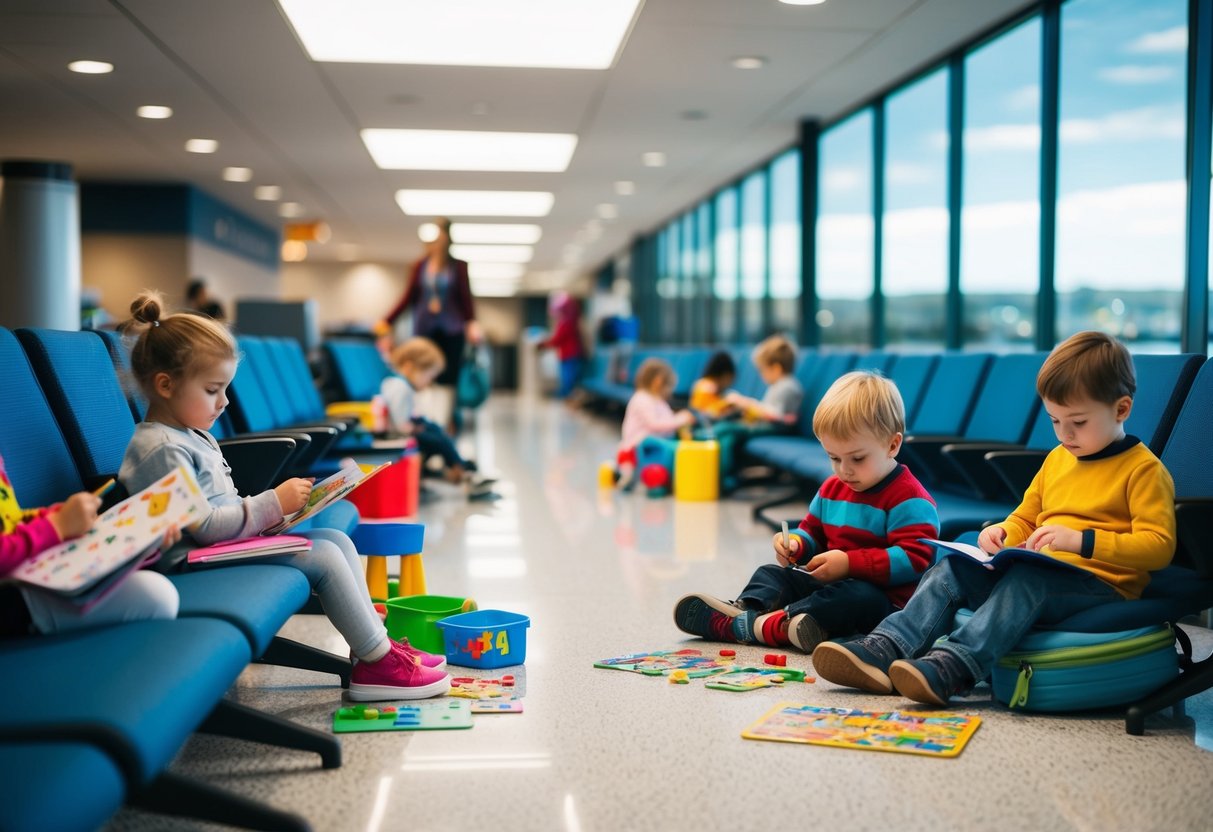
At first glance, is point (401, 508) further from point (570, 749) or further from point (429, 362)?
point (570, 749)

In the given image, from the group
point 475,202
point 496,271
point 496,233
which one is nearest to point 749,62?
point 475,202

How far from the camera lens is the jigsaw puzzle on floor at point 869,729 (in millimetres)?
2285

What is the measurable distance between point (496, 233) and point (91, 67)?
940 cm

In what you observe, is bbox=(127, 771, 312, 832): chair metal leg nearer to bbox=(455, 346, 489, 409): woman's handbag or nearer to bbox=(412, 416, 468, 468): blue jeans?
bbox=(412, 416, 468, 468): blue jeans

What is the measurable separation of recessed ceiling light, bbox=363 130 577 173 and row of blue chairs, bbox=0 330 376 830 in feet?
21.9

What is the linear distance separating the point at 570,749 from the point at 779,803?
1.57 feet

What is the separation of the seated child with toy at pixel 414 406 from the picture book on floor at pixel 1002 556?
12.7 feet

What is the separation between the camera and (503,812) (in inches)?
77.2

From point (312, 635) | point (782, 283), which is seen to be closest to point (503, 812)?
point (312, 635)

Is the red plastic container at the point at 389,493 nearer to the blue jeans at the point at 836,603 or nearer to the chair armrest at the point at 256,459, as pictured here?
the chair armrest at the point at 256,459

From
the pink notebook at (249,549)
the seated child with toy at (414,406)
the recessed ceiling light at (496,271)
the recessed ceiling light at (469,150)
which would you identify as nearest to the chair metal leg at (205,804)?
the pink notebook at (249,549)

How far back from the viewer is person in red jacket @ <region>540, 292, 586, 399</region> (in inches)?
604

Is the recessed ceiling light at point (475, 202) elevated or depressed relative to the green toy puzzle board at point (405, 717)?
elevated

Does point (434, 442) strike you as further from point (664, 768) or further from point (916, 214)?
point (664, 768)
